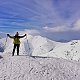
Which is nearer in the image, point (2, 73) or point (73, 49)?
point (2, 73)

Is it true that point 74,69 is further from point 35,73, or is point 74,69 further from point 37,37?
point 37,37

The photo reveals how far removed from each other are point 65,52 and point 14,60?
107 ft

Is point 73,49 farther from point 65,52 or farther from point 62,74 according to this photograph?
point 62,74

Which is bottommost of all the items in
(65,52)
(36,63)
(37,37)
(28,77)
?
(28,77)

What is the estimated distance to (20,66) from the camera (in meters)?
20.1

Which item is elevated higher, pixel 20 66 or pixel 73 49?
pixel 73 49

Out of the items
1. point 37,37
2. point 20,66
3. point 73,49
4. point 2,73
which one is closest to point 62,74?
point 20,66

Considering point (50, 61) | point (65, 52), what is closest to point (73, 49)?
point (65, 52)

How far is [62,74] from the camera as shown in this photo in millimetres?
19562

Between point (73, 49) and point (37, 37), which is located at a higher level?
point (37, 37)

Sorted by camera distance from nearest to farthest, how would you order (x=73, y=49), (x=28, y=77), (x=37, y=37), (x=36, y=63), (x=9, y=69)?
(x=28, y=77), (x=9, y=69), (x=36, y=63), (x=73, y=49), (x=37, y=37)

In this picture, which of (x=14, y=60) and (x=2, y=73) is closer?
(x=2, y=73)

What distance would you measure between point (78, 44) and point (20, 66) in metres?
35.6

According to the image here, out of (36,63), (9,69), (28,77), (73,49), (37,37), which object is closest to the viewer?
(28,77)
